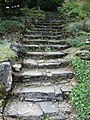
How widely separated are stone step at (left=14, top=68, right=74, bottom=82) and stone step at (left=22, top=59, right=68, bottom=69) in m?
0.29

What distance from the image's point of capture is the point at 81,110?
4.53 meters

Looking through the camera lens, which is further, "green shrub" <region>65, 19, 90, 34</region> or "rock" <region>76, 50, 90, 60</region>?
"green shrub" <region>65, 19, 90, 34</region>

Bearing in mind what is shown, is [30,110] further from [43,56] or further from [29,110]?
[43,56]

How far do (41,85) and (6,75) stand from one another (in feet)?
2.75

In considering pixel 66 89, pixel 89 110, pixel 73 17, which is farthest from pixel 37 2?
pixel 89 110

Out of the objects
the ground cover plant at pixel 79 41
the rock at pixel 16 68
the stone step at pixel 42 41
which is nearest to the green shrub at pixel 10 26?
the stone step at pixel 42 41

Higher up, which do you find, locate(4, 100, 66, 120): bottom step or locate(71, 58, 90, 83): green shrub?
locate(71, 58, 90, 83): green shrub

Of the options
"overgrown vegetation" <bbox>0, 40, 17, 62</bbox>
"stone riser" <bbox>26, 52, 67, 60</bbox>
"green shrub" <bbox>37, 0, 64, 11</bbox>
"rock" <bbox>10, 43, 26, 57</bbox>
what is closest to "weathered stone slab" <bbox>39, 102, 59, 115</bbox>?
"overgrown vegetation" <bbox>0, 40, 17, 62</bbox>

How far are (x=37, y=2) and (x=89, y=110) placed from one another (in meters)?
12.7

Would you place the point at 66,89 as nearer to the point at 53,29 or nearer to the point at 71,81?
the point at 71,81

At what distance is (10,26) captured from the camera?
897 cm

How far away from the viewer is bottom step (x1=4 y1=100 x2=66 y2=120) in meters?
4.62

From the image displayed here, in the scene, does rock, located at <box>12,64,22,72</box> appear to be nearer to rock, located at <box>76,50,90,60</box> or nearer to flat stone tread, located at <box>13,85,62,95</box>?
flat stone tread, located at <box>13,85,62,95</box>

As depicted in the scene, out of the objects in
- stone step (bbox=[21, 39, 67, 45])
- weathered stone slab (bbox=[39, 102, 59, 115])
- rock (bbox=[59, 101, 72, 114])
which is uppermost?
stone step (bbox=[21, 39, 67, 45])
